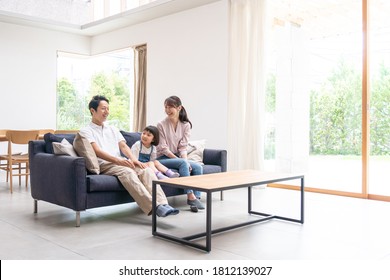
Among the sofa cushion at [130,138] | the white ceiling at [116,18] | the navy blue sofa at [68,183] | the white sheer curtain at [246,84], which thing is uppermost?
the white ceiling at [116,18]

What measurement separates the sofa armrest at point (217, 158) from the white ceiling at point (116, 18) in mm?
2587

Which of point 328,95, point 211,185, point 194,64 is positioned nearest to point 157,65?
point 194,64

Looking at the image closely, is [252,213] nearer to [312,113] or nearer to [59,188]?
[59,188]

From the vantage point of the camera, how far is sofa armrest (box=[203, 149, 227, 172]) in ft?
15.8

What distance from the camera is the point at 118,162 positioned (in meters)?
3.71

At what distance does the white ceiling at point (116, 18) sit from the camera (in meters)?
6.35

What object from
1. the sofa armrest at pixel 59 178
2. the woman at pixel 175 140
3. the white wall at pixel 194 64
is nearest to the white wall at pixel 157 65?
the white wall at pixel 194 64

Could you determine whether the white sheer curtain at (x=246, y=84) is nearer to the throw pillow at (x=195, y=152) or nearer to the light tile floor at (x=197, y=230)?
the throw pillow at (x=195, y=152)

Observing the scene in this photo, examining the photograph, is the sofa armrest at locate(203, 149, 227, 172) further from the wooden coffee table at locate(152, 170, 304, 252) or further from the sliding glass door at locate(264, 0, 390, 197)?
the sliding glass door at locate(264, 0, 390, 197)

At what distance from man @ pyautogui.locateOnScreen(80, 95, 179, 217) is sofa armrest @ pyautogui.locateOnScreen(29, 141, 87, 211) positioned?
31cm

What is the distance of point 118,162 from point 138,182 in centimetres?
34

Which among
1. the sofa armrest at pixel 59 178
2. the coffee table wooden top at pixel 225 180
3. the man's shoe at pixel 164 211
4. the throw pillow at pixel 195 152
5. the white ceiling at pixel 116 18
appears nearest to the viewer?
the coffee table wooden top at pixel 225 180

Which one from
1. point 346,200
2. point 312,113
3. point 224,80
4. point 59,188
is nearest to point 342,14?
point 312,113

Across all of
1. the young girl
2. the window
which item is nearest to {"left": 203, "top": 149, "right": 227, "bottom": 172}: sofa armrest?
the young girl
